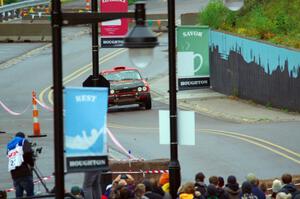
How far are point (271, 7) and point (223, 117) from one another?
964 cm

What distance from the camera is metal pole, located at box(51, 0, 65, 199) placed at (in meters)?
11.1

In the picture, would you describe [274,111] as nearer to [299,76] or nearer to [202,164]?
[299,76]

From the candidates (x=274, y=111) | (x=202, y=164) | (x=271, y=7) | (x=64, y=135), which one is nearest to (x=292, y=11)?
(x=271, y=7)

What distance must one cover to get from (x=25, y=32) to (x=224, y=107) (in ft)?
76.4

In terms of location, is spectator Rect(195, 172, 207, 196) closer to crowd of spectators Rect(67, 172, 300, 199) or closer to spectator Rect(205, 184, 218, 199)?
crowd of spectators Rect(67, 172, 300, 199)

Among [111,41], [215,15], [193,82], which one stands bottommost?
[215,15]

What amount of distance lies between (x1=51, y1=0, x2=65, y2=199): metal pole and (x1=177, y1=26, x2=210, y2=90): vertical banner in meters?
7.26

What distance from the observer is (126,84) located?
36.4 meters

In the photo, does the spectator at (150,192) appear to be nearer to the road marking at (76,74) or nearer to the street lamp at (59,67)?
the street lamp at (59,67)

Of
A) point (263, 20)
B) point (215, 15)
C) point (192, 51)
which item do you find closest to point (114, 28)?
point (192, 51)

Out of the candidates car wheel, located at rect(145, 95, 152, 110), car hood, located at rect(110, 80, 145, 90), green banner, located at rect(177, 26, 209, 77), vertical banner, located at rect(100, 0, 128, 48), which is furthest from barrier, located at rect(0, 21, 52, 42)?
green banner, located at rect(177, 26, 209, 77)

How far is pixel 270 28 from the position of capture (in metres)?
38.8

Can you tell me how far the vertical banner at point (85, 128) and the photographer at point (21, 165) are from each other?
7559 mm

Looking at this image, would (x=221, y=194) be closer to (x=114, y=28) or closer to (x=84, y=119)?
(x=84, y=119)
